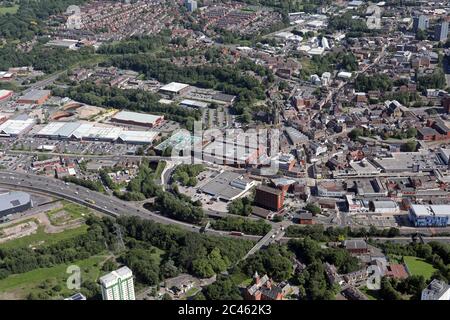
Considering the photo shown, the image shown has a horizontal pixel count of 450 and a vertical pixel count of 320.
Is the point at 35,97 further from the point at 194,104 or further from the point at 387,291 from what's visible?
the point at 387,291

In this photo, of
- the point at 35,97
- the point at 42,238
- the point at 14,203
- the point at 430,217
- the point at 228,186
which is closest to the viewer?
the point at 430,217

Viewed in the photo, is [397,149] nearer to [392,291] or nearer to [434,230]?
[434,230]

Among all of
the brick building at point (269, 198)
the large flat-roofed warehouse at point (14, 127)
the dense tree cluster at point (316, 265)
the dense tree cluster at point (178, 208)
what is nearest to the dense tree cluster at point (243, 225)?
the dense tree cluster at point (178, 208)

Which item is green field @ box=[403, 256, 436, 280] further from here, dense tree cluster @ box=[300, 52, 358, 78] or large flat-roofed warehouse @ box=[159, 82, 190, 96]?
dense tree cluster @ box=[300, 52, 358, 78]

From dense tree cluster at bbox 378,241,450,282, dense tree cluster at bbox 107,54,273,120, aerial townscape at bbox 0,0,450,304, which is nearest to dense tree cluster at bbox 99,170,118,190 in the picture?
aerial townscape at bbox 0,0,450,304

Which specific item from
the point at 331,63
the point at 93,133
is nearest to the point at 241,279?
the point at 93,133

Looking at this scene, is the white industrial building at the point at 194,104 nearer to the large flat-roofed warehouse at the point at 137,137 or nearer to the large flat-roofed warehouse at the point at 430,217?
the large flat-roofed warehouse at the point at 137,137
